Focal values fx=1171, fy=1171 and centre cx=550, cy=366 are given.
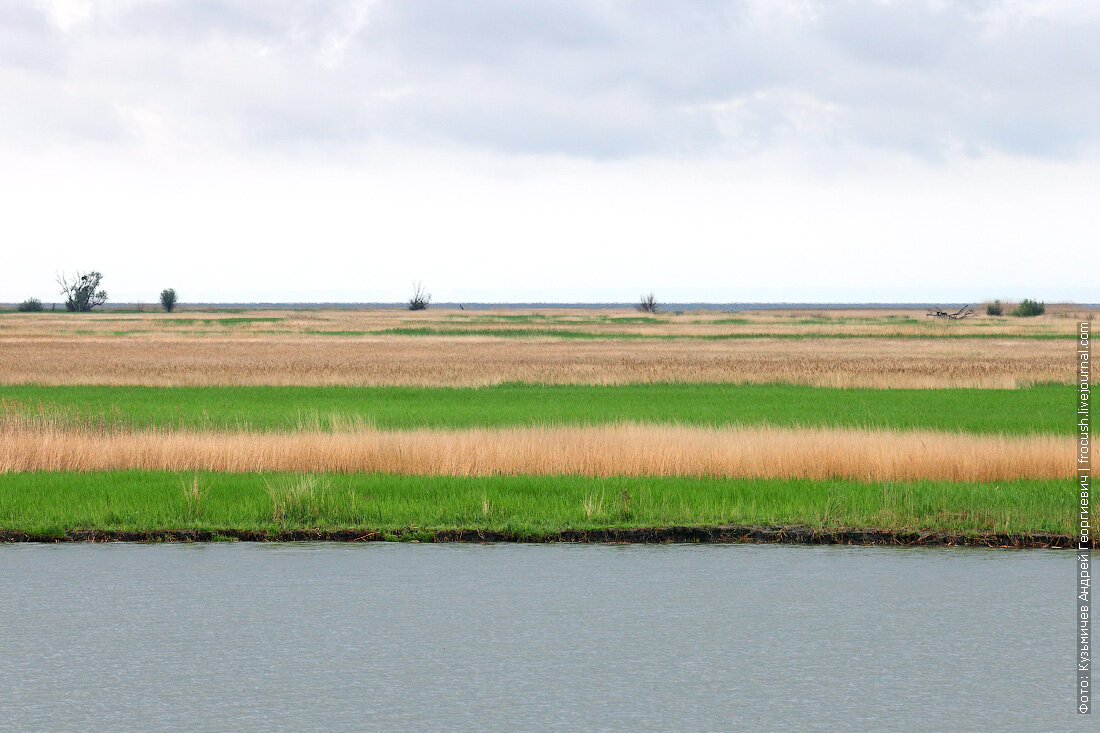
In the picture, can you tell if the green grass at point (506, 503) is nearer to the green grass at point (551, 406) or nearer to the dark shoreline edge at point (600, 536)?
the dark shoreline edge at point (600, 536)

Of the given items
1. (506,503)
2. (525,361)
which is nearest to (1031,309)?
(525,361)

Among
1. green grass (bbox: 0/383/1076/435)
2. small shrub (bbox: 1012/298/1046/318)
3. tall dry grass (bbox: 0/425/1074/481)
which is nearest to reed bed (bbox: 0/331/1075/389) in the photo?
green grass (bbox: 0/383/1076/435)

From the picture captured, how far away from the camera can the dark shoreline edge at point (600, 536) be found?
517 inches

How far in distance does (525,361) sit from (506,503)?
138 feet

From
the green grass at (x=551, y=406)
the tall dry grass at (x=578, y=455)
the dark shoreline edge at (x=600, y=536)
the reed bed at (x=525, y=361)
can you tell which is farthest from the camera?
the reed bed at (x=525, y=361)

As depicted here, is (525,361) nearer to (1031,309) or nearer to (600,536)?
(600,536)

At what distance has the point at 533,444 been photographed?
20016 mm

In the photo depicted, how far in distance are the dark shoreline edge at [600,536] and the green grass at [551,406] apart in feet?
33.2

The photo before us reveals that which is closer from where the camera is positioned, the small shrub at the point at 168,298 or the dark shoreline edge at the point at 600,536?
the dark shoreline edge at the point at 600,536

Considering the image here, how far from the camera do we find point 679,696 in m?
7.33

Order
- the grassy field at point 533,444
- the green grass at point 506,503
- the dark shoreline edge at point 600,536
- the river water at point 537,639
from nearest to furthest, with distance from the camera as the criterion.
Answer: the river water at point 537,639 → the dark shoreline edge at point 600,536 → the green grass at point 506,503 → the grassy field at point 533,444

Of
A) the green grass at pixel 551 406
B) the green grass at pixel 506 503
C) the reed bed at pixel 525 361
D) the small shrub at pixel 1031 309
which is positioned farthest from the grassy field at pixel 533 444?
the small shrub at pixel 1031 309

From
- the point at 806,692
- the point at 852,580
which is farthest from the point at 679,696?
the point at 852,580

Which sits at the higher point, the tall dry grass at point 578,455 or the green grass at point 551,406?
the tall dry grass at point 578,455
